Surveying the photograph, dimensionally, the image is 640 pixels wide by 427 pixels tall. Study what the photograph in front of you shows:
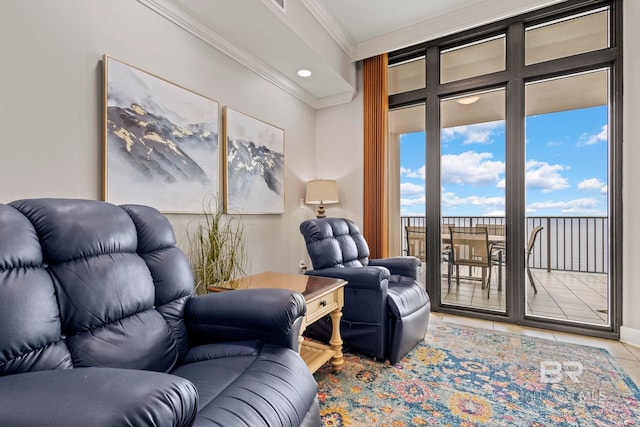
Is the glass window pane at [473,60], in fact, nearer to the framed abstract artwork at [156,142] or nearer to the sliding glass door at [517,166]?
the sliding glass door at [517,166]

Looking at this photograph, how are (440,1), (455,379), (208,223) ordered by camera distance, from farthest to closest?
(440,1), (208,223), (455,379)

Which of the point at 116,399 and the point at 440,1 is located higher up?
the point at 440,1

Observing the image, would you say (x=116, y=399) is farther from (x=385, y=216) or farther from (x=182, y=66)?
(x=385, y=216)

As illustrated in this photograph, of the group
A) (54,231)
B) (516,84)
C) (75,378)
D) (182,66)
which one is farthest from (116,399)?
(516,84)

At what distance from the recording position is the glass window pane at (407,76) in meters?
→ 3.43

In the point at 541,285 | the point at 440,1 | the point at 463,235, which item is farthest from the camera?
the point at 463,235

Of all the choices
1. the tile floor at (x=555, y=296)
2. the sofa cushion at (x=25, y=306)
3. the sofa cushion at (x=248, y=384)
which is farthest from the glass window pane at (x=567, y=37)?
the sofa cushion at (x=25, y=306)

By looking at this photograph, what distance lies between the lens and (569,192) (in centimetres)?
288

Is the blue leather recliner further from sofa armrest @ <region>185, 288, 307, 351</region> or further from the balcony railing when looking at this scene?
the balcony railing

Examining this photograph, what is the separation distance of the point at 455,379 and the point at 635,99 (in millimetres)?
2532

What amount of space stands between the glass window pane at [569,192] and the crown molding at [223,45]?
2078 mm

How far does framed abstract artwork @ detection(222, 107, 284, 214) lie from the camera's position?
2.58 metres

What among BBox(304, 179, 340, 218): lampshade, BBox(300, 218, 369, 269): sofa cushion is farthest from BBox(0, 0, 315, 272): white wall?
BBox(304, 179, 340, 218): lampshade

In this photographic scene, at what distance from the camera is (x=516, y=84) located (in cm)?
294
